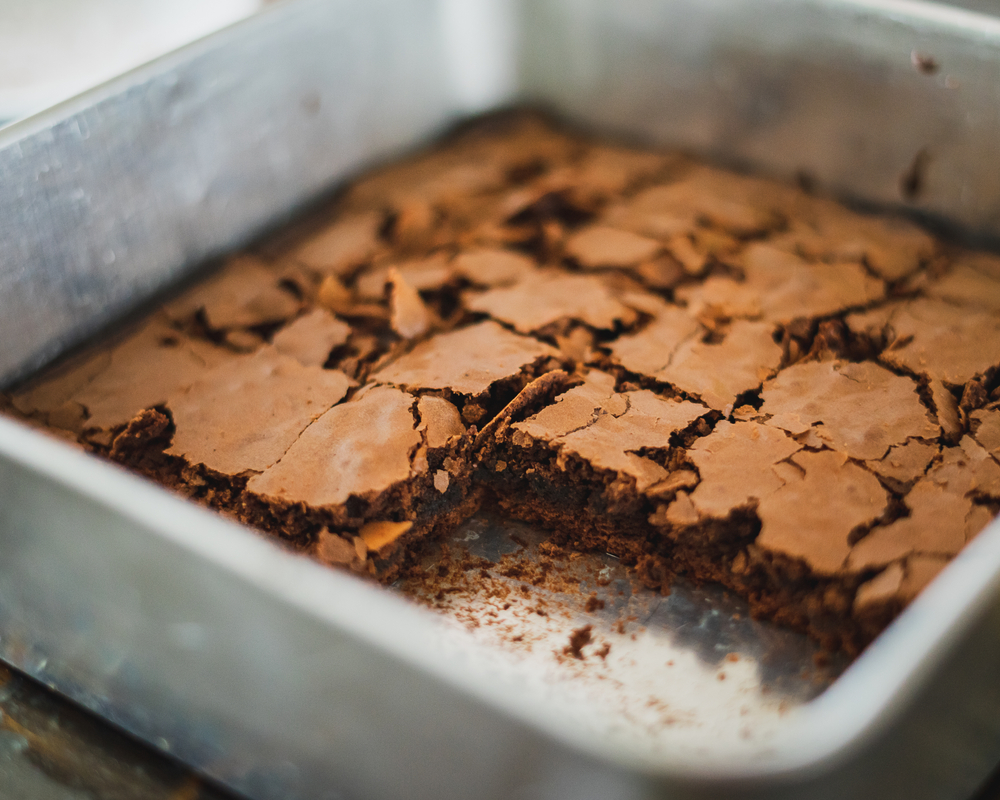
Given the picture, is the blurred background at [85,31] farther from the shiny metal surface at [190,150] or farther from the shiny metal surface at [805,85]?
the shiny metal surface at [805,85]

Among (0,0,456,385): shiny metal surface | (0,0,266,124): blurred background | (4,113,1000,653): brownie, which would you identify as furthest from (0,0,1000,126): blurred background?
(4,113,1000,653): brownie

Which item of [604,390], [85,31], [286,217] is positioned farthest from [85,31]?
[604,390]

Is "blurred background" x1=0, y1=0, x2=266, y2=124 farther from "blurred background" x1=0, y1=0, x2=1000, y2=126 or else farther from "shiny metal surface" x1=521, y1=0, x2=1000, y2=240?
"shiny metal surface" x1=521, y1=0, x2=1000, y2=240

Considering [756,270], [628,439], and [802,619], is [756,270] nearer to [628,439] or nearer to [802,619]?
[628,439]

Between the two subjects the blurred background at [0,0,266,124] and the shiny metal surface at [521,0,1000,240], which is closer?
the shiny metal surface at [521,0,1000,240]

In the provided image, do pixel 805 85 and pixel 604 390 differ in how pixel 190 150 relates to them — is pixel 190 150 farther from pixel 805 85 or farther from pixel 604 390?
pixel 805 85
